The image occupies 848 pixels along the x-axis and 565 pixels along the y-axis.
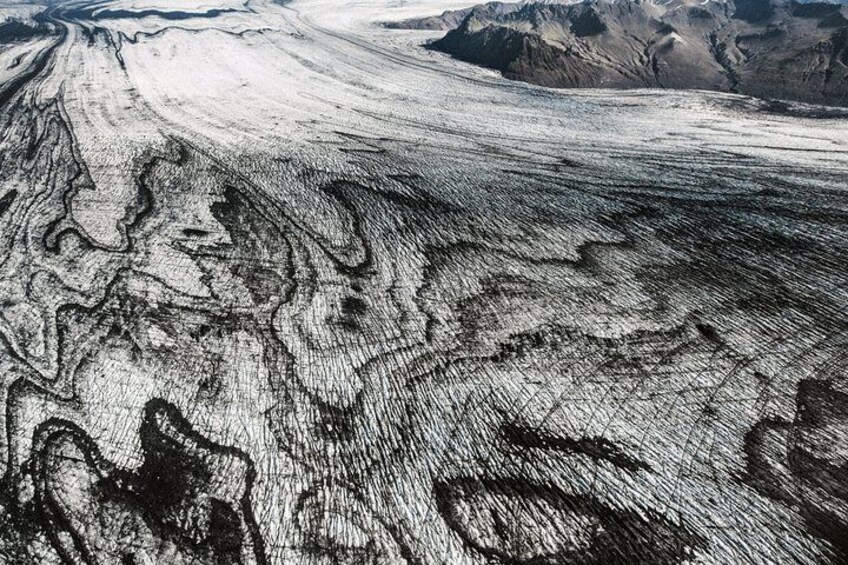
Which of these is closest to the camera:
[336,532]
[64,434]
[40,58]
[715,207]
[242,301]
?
[336,532]

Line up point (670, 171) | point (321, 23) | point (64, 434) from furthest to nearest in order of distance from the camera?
point (321, 23)
point (670, 171)
point (64, 434)

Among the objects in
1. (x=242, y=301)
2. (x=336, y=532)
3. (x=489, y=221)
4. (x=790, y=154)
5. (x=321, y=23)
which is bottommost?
(x=336, y=532)

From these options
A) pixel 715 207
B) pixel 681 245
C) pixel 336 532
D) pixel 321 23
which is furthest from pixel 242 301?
pixel 321 23

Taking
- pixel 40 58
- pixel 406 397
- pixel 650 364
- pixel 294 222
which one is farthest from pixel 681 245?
pixel 40 58

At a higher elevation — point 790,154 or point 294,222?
point 790,154

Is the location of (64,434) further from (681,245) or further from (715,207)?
(715,207)

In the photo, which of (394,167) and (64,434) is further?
(394,167)

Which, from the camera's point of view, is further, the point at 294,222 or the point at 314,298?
the point at 294,222

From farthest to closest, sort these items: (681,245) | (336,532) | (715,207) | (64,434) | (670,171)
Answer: (670,171)
(715,207)
(681,245)
(64,434)
(336,532)

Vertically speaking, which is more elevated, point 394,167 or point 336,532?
point 394,167

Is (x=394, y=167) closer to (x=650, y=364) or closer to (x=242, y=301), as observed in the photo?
(x=242, y=301)
